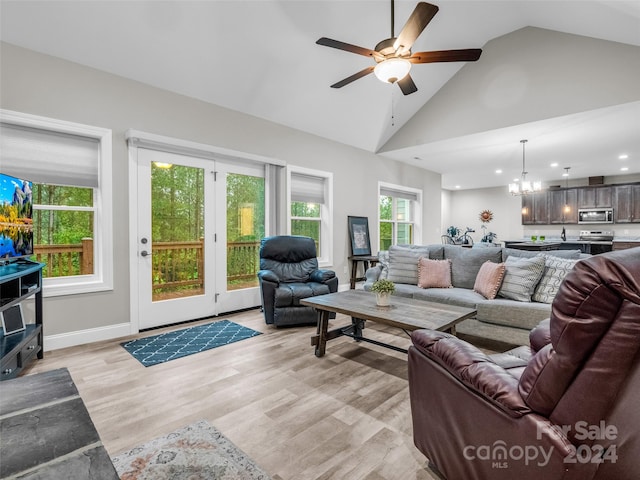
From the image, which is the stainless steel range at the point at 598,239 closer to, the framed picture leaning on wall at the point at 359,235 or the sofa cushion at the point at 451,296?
the framed picture leaning on wall at the point at 359,235

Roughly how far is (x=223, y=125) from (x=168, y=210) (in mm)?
1298

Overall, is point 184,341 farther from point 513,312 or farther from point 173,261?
point 513,312

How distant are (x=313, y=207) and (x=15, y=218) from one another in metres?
3.84

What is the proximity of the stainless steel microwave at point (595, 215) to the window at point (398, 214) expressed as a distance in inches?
180

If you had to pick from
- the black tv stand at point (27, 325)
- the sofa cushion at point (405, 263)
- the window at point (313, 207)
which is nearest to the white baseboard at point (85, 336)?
the black tv stand at point (27, 325)

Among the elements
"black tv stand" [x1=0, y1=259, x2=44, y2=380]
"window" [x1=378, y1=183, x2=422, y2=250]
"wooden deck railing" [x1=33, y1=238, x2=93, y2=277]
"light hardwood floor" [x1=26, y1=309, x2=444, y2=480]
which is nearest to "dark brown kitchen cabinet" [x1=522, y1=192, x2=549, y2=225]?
"window" [x1=378, y1=183, x2=422, y2=250]

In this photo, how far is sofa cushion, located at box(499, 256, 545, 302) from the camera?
3.19 metres

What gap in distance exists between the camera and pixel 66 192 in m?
3.34

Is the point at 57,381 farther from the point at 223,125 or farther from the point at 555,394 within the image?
the point at 223,125

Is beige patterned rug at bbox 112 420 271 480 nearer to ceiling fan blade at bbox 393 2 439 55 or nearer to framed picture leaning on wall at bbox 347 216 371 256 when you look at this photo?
ceiling fan blade at bbox 393 2 439 55

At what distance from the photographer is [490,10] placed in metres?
4.15

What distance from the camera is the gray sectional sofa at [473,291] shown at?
118 inches

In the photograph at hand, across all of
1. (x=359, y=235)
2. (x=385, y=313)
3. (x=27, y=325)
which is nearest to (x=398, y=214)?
(x=359, y=235)

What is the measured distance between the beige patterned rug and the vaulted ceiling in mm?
3447
